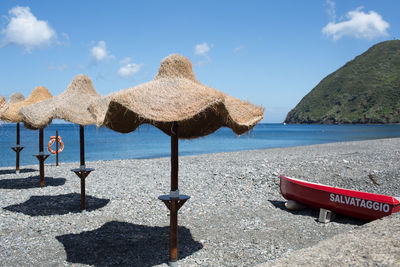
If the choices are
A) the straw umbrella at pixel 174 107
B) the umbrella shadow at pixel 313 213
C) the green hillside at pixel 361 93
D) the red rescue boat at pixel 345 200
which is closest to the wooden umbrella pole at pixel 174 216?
the straw umbrella at pixel 174 107

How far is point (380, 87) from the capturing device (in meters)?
111

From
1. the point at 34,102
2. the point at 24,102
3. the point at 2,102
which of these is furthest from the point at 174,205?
the point at 2,102

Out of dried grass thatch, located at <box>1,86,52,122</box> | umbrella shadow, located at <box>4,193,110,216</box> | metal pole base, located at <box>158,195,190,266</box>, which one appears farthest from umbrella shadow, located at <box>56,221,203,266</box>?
dried grass thatch, located at <box>1,86,52,122</box>

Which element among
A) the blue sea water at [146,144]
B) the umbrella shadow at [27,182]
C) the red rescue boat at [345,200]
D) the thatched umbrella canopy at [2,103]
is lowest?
the blue sea water at [146,144]

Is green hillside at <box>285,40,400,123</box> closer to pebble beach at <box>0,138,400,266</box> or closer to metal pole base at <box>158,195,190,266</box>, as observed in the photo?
pebble beach at <box>0,138,400,266</box>

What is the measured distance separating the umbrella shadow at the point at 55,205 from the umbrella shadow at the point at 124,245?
1.53m

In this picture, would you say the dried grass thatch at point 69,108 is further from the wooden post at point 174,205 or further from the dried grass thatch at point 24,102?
the wooden post at point 174,205

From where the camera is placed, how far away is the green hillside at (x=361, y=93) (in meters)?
106

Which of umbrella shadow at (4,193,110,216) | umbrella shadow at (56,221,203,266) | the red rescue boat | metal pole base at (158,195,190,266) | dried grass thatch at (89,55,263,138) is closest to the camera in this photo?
dried grass thatch at (89,55,263,138)

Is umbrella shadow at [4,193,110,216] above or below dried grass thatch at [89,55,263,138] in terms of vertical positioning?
below

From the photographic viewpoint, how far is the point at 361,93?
114 metres

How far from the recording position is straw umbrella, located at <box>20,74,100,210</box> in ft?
24.7

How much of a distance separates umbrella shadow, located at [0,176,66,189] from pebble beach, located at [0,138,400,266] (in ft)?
0.10

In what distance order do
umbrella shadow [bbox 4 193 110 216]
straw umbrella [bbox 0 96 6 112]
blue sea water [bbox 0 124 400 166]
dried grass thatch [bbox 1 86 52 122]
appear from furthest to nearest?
1. blue sea water [bbox 0 124 400 166]
2. dried grass thatch [bbox 1 86 52 122]
3. straw umbrella [bbox 0 96 6 112]
4. umbrella shadow [bbox 4 193 110 216]
